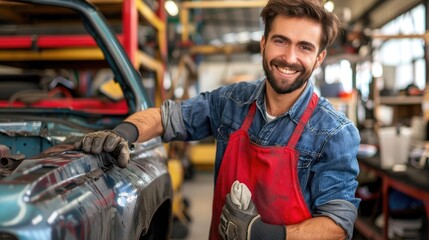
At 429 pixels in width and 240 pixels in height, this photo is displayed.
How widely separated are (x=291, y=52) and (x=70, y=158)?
1.02m

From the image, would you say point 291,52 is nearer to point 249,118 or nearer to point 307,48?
point 307,48

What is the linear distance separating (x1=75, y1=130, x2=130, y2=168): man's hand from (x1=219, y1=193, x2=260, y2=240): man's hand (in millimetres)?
507

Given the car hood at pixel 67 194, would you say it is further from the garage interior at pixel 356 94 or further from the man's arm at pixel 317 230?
the garage interior at pixel 356 94

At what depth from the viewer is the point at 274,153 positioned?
185cm

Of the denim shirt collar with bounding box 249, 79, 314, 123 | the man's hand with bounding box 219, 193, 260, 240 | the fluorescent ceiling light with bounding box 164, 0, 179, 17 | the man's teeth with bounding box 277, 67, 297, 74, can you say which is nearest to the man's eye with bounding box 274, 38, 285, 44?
the man's teeth with bounding box 277, 67, 297, 74

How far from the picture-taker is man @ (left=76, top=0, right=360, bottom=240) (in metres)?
1.78

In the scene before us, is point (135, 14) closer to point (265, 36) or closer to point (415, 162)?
point (265, 36)

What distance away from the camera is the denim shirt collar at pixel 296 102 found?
195cm

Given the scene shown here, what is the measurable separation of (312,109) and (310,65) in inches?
7.3

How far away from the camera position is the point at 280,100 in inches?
79.3

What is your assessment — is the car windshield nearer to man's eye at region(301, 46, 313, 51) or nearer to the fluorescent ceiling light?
man's eye at region(301, 46, 313, 51)

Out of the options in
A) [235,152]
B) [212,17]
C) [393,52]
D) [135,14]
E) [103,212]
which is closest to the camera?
[103,212]

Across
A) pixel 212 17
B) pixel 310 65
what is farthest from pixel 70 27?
pixel 212 17

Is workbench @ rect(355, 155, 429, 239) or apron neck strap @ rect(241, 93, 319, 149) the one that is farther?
workbench @ rect(355, 155, 429, 239)
